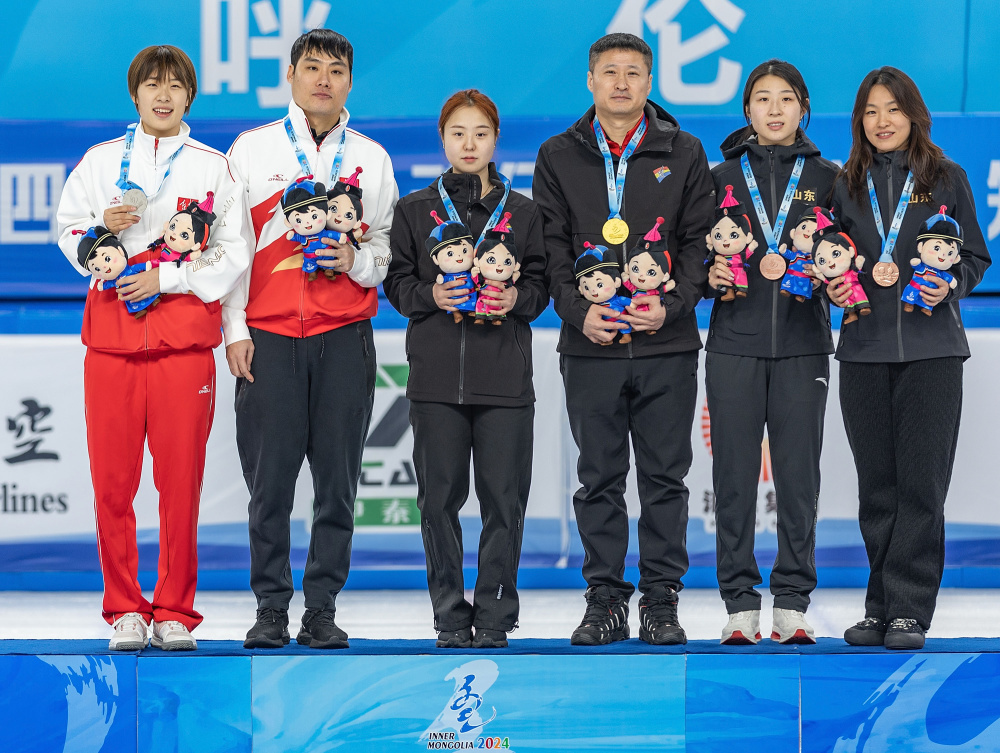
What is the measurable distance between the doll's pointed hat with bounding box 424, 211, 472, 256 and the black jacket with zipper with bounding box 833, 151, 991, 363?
1176 millimetres

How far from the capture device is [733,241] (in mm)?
3080

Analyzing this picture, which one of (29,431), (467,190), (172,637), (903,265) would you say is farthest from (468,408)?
(29,431)

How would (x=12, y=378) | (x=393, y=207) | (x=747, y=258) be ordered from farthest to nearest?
(x=12, y=378), (x=393, y=207), (x=747, y=258)

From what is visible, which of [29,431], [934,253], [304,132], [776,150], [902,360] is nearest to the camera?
[934,253]

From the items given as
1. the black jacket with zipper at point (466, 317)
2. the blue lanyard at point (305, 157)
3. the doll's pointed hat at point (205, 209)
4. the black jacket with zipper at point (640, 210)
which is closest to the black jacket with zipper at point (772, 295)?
the black jacket with zipper at point (640, 210)

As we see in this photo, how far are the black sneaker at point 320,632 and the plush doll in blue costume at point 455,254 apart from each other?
107cm

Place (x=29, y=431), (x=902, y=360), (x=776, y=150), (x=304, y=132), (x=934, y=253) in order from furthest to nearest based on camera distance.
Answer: (x=29, y=431), (x=304, y=132), (x=776, y=150), (x=902, y=360), (x=934, y=253)

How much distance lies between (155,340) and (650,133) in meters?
1.67

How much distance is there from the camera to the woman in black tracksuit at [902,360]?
3107mm

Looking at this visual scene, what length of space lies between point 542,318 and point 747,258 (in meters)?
1.96

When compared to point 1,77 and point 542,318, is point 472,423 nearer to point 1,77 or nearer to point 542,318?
point 542,318

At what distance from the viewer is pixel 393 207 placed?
11.2 feet

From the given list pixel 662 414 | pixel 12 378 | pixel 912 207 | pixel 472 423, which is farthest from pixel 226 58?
pixel 912 207

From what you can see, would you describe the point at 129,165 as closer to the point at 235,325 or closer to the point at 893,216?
the point at 235,325
